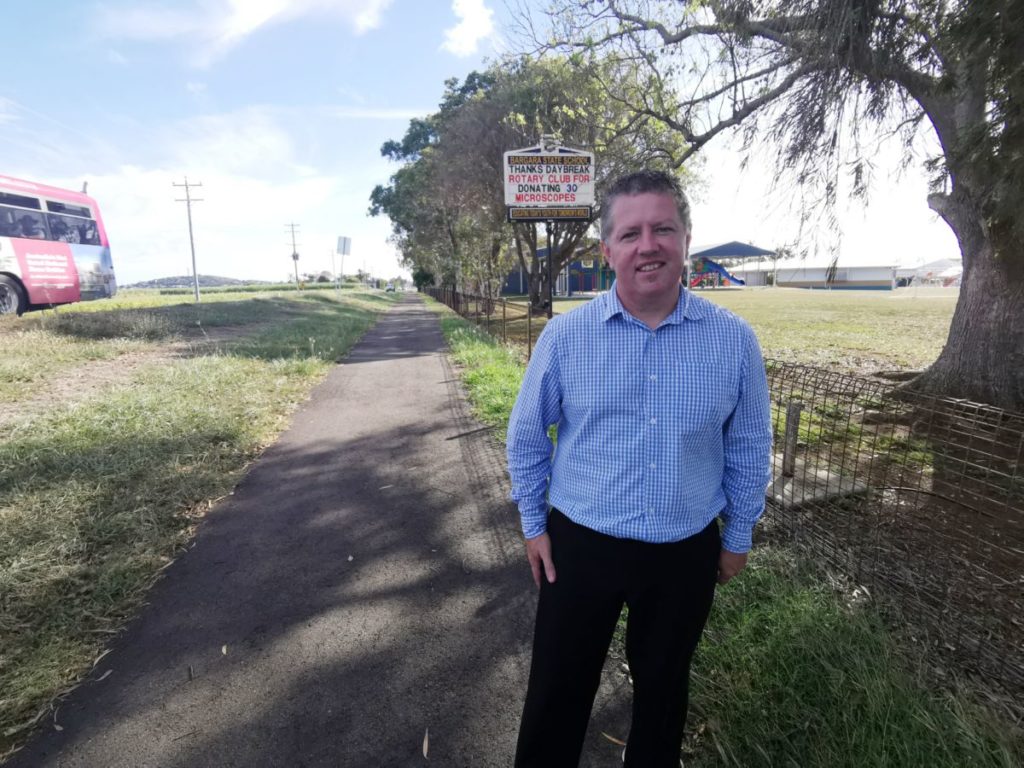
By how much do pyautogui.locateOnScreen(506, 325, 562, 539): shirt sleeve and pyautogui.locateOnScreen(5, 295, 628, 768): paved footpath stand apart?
1008 mm

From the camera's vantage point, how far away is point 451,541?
3508mm

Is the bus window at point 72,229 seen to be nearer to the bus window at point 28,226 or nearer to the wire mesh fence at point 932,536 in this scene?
the bus window at point 28,226

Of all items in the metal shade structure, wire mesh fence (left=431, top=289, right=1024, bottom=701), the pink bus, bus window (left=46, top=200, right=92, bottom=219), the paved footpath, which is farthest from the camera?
the metal shade structure

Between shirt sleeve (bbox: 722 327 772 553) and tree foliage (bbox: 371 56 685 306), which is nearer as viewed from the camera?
shirt sleeve (bbox: 722 327 772 553)

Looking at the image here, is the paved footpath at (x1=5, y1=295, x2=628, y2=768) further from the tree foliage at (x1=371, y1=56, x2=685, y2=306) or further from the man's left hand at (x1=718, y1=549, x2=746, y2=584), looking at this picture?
the tree foliage at (x1=371, y1=56, x2=685, y2=306)

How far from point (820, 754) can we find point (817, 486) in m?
2.17

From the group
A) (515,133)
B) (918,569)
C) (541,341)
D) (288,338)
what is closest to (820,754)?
(918,569)

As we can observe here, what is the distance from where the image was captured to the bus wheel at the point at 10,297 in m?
12.6

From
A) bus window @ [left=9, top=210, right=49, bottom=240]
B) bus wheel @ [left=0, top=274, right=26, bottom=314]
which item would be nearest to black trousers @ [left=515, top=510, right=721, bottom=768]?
bus wheel @ [left=0, top=274, right=26, bottom=314]

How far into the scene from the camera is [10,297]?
12844 mm

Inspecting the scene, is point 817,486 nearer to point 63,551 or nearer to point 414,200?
point 63,551

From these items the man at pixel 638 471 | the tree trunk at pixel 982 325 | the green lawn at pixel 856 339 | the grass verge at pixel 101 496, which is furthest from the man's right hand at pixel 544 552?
the green lawn at pixel 856 339

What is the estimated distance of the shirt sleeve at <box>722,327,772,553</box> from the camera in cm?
163

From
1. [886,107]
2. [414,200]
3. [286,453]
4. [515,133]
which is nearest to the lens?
[886,107]
